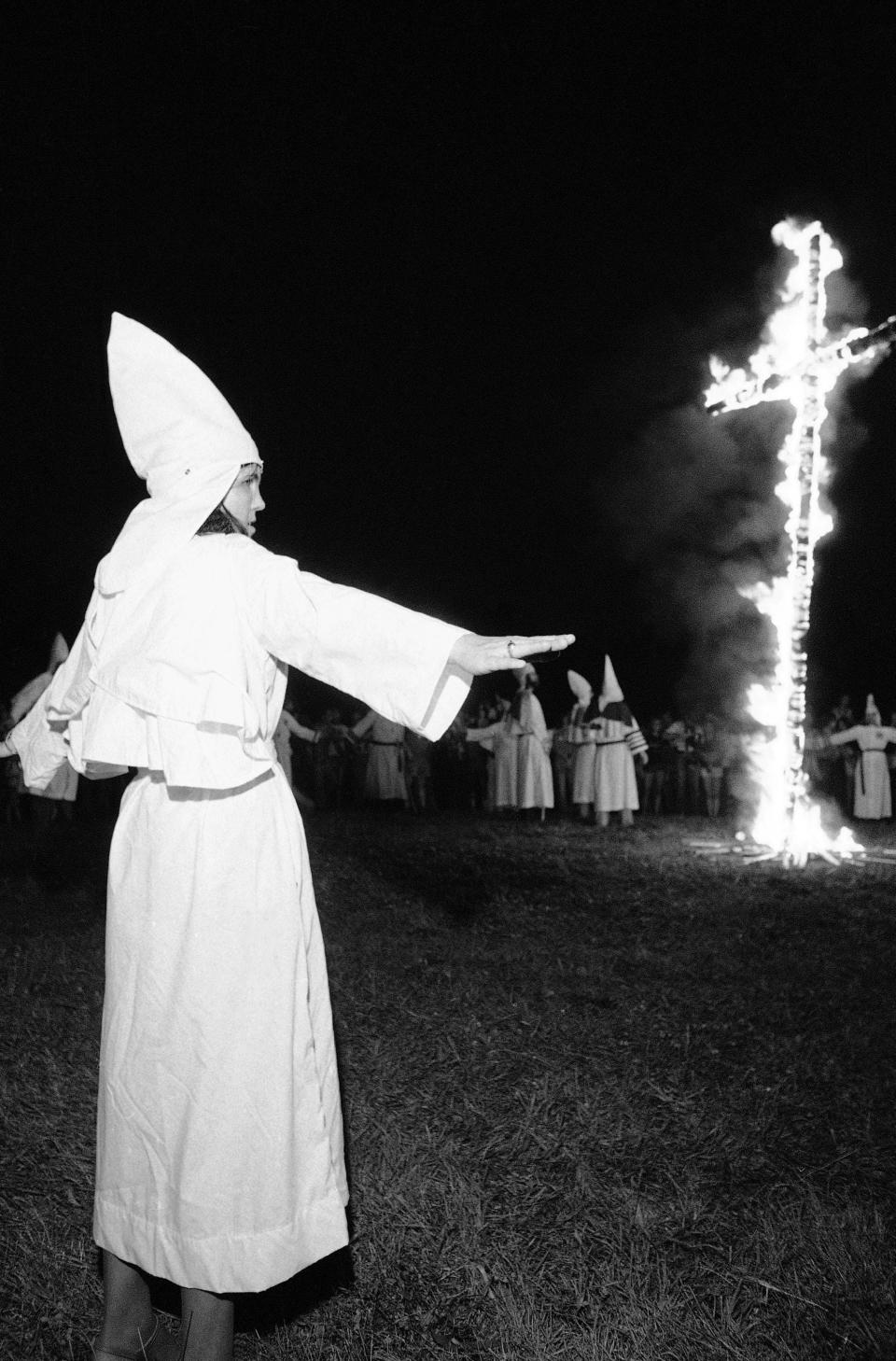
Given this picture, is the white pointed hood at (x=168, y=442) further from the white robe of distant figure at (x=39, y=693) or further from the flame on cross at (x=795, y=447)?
the flame on cross at (x=795, y=447)

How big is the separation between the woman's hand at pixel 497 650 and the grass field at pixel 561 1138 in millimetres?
2010

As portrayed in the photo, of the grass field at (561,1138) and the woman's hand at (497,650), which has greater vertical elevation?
the woman's hand at (497,650)

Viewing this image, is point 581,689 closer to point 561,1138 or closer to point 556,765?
point 556,765

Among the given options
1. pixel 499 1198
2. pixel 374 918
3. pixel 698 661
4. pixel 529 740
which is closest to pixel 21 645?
pixel 529 740

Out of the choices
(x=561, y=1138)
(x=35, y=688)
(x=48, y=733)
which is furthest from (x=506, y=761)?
(x=48, y=733)

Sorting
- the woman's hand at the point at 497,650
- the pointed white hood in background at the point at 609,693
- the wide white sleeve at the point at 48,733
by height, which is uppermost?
the pointed white hood in background at the point at 609,693

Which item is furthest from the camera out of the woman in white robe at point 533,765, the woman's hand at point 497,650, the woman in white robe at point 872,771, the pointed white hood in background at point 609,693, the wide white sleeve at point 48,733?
the woman in white robe at point 872,771

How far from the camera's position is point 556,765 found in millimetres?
21188

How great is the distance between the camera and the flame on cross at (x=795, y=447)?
36.0 ft

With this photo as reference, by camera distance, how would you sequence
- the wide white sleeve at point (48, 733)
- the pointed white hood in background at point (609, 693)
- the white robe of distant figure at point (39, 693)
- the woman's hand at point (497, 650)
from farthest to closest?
the pointed white hood in background at point (609, 693) → the white robe of distant figure at point (39, 693) → the wide white sleeve at point (48, 733) → the woman's hand at point (497, 650)

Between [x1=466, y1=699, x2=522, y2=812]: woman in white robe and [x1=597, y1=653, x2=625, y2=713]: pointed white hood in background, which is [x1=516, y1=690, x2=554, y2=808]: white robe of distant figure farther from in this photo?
[x1=597, y1=653, x2=625, y2=713]: pointed white hood in background

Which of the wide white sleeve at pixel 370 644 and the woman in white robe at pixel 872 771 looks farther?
the woman in white robe at pixel 872 771

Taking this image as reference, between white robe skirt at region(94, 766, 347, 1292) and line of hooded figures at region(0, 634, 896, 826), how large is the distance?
502 inches

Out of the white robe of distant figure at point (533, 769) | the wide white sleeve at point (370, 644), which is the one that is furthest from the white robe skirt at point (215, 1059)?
the white robe of distant figure at point (533, 769)
